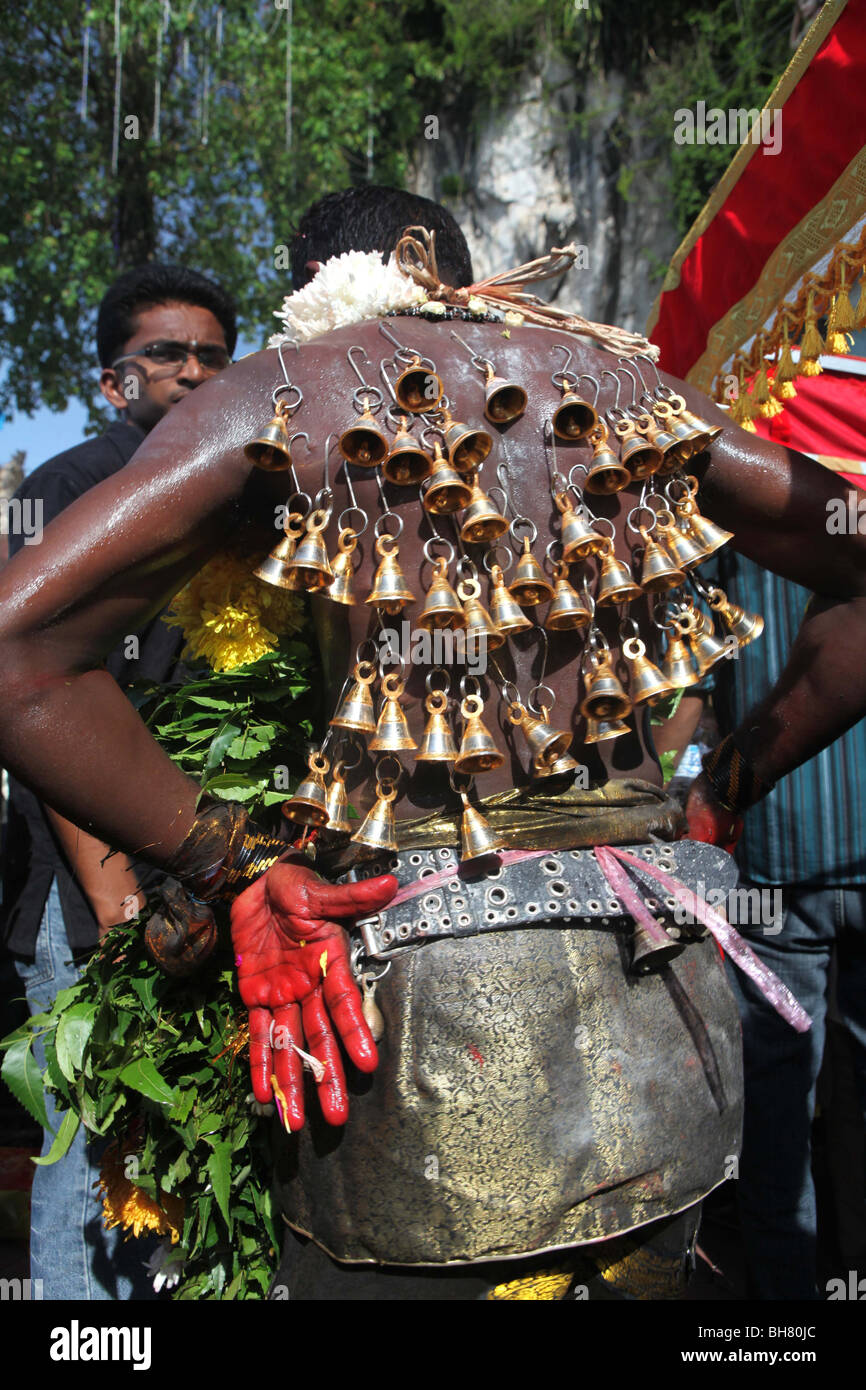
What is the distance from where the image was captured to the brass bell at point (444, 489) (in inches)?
58.6

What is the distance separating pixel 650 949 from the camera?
1.47 m

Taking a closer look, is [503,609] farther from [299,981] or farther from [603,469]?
[299,981]

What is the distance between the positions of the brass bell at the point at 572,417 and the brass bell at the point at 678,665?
41cm

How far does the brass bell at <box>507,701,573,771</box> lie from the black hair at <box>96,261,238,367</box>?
7.78ft

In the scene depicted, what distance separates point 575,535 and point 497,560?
131 millimetres

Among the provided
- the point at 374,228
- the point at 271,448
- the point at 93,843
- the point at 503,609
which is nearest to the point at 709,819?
the point at 503,609

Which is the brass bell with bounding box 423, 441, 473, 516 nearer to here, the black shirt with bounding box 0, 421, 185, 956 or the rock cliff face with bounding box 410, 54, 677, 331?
the black shirt with bounding box 0, 421, 185, 956

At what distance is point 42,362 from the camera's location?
11305 millimetres

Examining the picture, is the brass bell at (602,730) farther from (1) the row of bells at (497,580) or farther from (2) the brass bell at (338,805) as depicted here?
(2) the brass bell at (338,805)

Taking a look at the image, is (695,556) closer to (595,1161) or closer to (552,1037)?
(552,1037)

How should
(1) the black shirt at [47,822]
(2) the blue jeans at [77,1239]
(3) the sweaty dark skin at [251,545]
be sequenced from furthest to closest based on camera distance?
(1) the black shirt at [47,822] → (2) the blue jeans at [77,1239] → (3) the sweaty dark skin at [251,545]

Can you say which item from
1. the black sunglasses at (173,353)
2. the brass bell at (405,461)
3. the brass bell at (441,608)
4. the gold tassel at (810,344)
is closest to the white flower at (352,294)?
the brass bell at (405,461)

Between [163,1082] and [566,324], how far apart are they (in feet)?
5.22

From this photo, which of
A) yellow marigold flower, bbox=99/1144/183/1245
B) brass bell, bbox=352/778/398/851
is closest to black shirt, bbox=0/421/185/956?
yellow marigold flower, bbox=99/1144/183/1245
